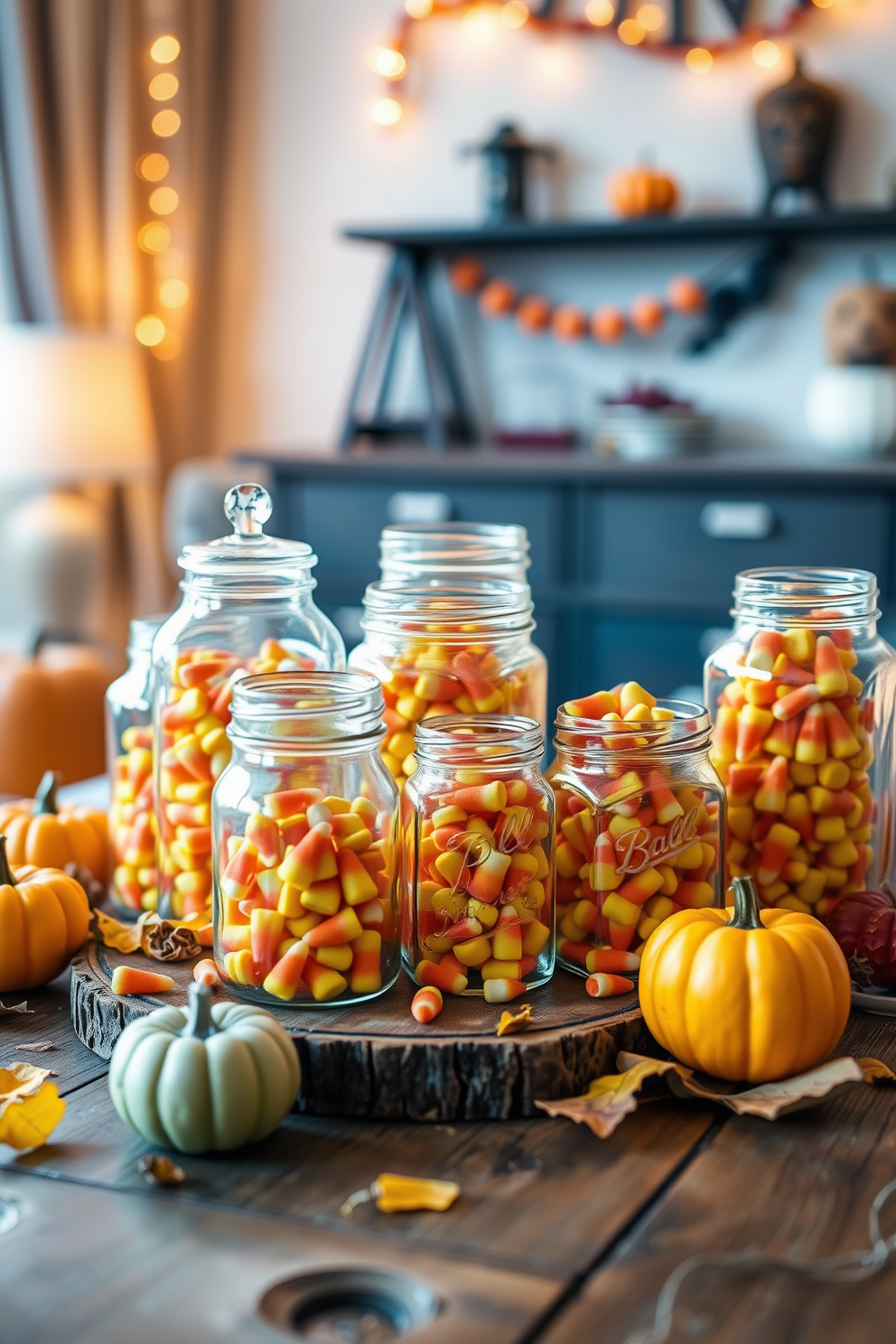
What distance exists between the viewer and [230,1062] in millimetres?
802

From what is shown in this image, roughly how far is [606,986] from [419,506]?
245cm

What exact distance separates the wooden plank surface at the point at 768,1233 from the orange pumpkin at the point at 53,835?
2.04 ft

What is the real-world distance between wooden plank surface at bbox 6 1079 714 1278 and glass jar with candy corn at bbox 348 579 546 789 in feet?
0.94

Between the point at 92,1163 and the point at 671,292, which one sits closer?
the point at 92,1163

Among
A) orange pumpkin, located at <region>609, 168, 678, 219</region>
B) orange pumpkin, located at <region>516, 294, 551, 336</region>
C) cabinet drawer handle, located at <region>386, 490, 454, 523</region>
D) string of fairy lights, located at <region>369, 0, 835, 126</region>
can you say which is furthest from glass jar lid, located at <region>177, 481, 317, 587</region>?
string of fairy lights, located at <region>369, 0, 835, 126</region>

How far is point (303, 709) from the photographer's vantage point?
0.92 metres

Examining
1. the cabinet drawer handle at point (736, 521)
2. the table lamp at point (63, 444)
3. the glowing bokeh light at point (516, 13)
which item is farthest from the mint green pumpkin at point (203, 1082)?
the glowing bokeh light at point (516, 13)

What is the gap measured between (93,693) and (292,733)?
1.81 meters

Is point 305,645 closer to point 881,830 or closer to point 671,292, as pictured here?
point 881,830

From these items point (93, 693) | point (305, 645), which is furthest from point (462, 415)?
point (305, 645)

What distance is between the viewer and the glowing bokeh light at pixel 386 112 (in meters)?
3.82

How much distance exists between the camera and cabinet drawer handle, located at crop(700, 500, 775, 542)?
120 inches

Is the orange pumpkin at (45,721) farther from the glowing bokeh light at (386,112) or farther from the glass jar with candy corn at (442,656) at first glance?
the glowing bokeh light at (386,112)

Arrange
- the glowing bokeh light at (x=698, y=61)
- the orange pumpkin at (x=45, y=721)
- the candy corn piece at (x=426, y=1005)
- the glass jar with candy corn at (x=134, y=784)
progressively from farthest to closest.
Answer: the glowing bokeh light at (x=698, y=61) → the orange pumpkin at (x=45, y=721) → the glass jar with candy corn at (x=134, y=784) → the candy corn piece at (x=426, y=1005)
